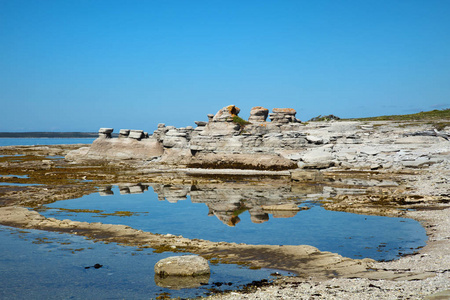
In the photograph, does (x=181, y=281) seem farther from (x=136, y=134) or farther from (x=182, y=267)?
(x=136, y=134)

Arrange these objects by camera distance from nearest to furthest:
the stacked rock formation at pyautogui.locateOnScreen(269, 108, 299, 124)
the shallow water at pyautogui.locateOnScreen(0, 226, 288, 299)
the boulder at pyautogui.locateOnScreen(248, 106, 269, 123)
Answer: the shallow water at pyautogui.locateOnScreen(0, 226, 288, 299), the boulder at pyautogui.locateOnScreen(248, 106, 269, 123), the stacked rock formation at pyautogui.locateOnScreen(269, 108, 299, 124)

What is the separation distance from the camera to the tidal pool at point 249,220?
13.4 m

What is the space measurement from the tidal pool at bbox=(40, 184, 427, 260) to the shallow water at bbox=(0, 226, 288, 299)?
3.08 metres

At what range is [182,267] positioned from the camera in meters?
10.1

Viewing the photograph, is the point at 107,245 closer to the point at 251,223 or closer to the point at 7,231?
the point at 7,231

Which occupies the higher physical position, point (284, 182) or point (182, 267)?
point (284, 182)

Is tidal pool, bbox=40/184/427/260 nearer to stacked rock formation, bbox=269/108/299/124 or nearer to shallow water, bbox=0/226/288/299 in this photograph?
shallow water, bbox=0/226/288/299

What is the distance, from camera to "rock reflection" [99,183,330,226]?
18.8 meters

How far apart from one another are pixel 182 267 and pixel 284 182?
21.0 m

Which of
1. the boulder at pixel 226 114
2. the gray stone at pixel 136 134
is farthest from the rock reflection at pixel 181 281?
the gray stone at pixel 136 134

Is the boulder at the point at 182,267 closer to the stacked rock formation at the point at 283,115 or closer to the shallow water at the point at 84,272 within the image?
the shallow water at the point at 84,272

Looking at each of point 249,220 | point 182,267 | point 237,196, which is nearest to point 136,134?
point 237,196

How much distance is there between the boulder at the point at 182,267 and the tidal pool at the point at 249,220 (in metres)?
3.66

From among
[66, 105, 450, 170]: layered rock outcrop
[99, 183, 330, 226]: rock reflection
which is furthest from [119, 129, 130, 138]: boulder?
[99, 183, 330, 226]: rock reflection
